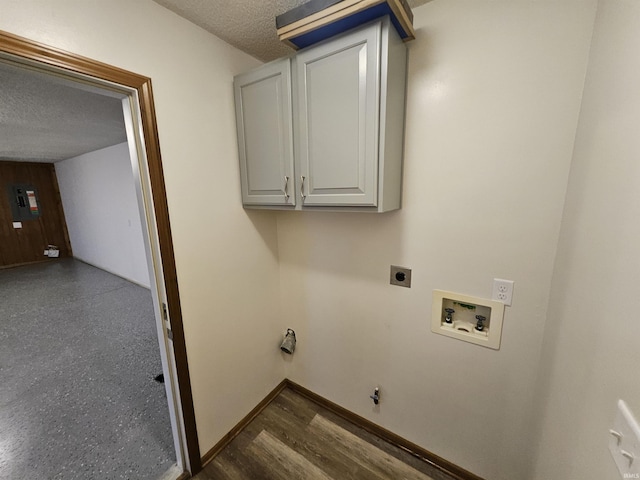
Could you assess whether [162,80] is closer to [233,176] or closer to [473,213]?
[233,176]

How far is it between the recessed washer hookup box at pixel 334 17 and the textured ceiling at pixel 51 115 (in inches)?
33.5

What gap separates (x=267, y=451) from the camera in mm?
1532

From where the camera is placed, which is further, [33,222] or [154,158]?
[33,222]

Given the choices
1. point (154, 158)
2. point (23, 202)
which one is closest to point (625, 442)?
point (154, 158)

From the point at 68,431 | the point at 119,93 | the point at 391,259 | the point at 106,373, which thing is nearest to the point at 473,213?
the point at 391,259

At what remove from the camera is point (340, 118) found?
1.08 meters

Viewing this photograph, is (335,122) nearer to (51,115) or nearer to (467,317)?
(467,317)

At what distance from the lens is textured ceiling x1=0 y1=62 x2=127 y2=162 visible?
1.55 meters

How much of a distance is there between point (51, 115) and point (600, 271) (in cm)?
378

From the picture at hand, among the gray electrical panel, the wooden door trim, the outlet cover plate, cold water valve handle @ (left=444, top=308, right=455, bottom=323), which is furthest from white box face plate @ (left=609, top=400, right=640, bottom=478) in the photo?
the gray electrical panel

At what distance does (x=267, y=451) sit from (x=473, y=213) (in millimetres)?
1863

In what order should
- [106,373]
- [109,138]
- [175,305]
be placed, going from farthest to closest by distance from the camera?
[109,138], [106,373], [175,305]

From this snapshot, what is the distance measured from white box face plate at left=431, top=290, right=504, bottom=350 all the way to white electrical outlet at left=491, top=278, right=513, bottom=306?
0.02m

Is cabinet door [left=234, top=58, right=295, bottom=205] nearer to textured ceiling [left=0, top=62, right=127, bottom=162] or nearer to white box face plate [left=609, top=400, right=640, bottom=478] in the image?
textured ceiling [left=0, top=62, right=127, bottom=162]
